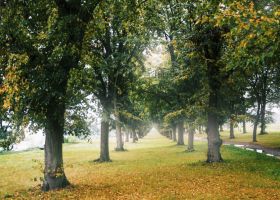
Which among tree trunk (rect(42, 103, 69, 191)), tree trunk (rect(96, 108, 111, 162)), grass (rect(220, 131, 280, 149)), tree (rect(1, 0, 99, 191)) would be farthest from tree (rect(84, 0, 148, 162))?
grass (rect(220, 131, 280, 149))

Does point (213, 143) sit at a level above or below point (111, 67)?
below

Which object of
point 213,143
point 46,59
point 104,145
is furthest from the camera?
point 104,145

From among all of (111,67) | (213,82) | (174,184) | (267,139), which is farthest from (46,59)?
(267,139)

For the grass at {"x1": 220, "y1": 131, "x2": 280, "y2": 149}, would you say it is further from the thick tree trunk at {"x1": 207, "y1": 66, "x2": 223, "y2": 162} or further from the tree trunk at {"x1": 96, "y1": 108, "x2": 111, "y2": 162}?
the tree trunk at {"x1": 96, "y1": 108, "x2": 111, "y2": 162}

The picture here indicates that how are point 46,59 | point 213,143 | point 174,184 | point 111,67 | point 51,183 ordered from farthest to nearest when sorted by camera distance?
point 111,67
point 213,143
point 174,184
point 51,183
point 46,59

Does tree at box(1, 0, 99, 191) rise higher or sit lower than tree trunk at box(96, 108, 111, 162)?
higher

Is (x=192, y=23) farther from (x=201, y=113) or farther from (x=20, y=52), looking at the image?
(x=20, y=52)

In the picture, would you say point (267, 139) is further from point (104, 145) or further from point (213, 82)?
point (213, 82)

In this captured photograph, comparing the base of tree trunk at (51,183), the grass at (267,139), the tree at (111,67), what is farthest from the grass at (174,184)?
the grass at (267,139)

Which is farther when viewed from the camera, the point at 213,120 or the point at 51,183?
the point at 213,120

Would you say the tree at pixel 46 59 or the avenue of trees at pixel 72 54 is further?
the tree at pixel 46 59

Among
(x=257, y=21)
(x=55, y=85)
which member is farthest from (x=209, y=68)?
(x=257, y=21)

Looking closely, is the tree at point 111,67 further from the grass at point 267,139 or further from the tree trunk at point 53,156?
the grass at point 267,139

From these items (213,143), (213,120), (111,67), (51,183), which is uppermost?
(111,67)
